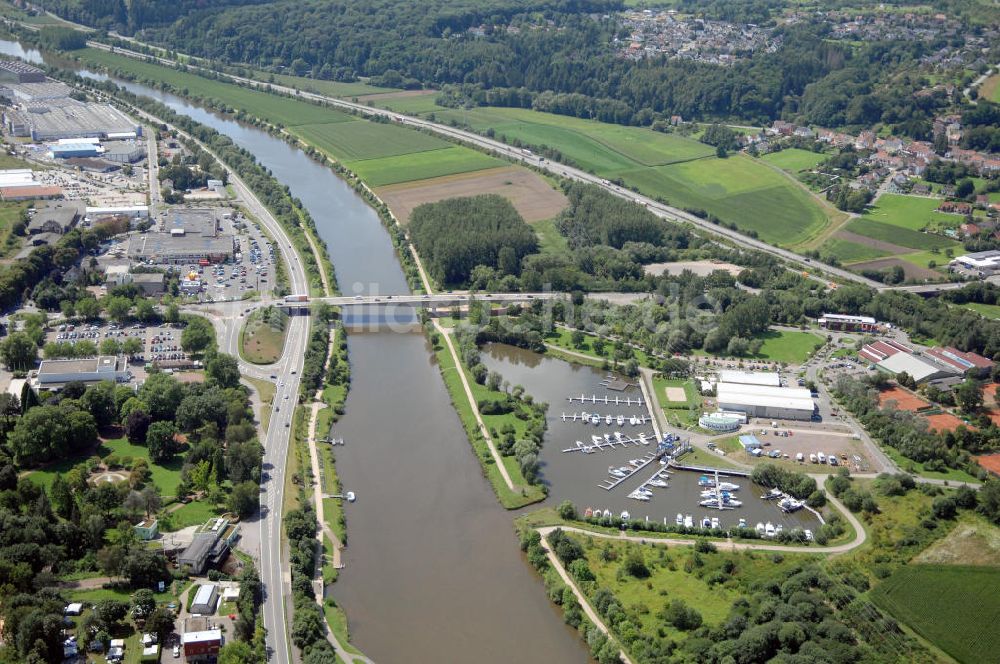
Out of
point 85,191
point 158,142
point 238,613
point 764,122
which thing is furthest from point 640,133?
point 238,613

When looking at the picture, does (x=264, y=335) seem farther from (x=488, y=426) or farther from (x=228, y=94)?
(x=228, y=94)

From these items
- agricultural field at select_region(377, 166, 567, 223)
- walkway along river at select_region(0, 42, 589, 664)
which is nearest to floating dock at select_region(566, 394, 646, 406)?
walkway along river at select_region(0, 42, 589, 664)

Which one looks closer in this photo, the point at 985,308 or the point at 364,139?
the point at 985,308

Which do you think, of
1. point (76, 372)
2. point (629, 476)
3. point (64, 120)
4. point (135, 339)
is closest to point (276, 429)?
point (76, 372)

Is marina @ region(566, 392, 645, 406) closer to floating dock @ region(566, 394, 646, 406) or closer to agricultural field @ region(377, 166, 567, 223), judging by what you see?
floating dock @ region(566, 394, 646, 406)

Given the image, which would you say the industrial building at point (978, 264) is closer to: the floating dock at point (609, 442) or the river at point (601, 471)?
the river at point (601, 471)

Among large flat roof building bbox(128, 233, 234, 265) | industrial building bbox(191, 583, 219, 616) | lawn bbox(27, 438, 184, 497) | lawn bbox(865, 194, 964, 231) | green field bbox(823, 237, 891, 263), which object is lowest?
industrial building bbox(191, 583, 219, 616)
